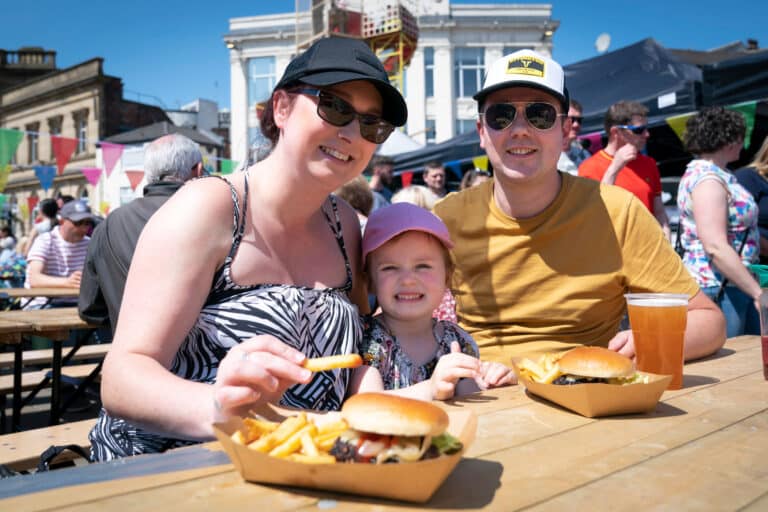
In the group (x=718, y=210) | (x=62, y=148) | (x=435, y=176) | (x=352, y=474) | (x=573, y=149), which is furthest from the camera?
(x=62, y=148)

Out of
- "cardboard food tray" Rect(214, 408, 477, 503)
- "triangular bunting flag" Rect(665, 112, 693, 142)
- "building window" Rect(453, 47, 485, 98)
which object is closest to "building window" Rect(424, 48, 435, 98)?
"building window" Rect(453, 47, 485, 98)

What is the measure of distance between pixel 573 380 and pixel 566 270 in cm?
94

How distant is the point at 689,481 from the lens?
105cm

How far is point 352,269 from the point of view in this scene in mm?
2145

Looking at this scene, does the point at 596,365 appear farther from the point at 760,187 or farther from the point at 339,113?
the point at 760,187

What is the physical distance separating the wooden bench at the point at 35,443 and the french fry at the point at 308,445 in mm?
2009

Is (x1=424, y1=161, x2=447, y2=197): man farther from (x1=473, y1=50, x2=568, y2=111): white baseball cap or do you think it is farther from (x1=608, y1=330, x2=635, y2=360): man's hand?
(x1=608, y1=330, x2=635, y2=360): man's hand

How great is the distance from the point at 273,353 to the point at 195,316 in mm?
492

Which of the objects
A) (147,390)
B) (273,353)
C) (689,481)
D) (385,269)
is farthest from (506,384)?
(147,390)

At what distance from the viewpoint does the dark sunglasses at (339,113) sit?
1.74 meters

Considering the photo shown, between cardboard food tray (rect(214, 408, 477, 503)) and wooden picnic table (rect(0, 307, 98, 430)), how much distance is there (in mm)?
3306

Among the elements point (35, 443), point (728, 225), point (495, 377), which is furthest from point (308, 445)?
point (728, 225)

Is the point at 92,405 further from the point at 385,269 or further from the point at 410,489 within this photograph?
the point at 410,489

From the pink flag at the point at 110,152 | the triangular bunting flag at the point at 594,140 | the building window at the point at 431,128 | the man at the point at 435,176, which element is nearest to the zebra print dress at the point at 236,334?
the triangular bunting flag at the point at 594,140
